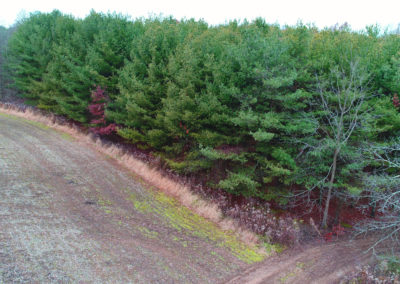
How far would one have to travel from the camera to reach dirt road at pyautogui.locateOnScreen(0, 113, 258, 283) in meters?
5.97

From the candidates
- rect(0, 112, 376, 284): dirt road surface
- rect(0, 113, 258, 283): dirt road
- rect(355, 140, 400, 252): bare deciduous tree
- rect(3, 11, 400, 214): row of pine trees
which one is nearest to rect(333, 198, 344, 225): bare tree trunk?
rect(3, 11, 400, 214): row of pine trees

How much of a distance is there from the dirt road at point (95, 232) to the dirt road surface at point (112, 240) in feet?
0.08

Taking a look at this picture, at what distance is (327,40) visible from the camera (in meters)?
12.9

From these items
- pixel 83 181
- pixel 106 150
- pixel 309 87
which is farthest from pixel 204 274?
pixel 106 150

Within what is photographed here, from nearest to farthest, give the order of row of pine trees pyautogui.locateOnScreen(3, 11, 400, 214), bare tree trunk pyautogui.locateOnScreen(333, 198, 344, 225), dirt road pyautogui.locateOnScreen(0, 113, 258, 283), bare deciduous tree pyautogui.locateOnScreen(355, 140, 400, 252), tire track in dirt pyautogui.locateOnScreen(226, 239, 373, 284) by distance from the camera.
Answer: dirt road pyautogui.locateOnScreen(0, 113, 258, 283) < tire track in dirt pyautogui.locateOnScreen(226, 239, 373, 284) < bare deciduous tree pyautogui.locateOnScreen(355, 140, 400, 252) < row of pine trees pyautogui.locateOnScreen(3, 11, 400, 214) < bare tree trunk pyautogui.locateOnScreen(333, 198, 344, 225)

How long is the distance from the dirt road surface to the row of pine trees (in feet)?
9.12

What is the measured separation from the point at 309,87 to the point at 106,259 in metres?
10.5

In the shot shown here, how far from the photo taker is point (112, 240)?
7.35 meters

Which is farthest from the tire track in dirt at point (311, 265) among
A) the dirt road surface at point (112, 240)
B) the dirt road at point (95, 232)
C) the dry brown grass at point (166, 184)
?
the dry brown grass at point (166, 184)

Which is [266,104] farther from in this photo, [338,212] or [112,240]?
[112,240]

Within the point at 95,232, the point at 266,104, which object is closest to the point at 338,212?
the point at 266,104

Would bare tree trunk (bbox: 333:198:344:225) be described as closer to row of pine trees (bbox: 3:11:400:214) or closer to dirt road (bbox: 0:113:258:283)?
row of pine trees (bbox: 3:11:400:214)

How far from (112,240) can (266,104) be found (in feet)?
27.1

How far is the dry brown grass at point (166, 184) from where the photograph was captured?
9930mm
